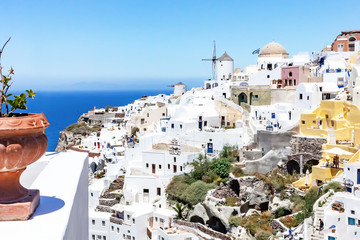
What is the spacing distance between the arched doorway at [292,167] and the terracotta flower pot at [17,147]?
20.2 m

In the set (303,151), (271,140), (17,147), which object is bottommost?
(303,151)

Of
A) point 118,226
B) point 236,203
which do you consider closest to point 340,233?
point 236,203

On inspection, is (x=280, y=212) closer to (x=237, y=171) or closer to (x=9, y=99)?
(x=237, y=171)

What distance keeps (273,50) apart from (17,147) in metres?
35.3

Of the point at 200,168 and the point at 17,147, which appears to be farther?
the point at 200,168

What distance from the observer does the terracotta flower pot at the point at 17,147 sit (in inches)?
104

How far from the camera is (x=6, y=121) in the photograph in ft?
8.68

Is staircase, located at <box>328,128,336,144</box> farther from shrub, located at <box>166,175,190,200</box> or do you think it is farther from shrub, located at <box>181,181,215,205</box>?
shrub, located at <box>166,175,190,200</box>

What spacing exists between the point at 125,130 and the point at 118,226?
49.8 ft

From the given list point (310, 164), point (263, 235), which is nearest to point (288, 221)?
point (263, 235)

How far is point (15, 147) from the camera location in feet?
8.73

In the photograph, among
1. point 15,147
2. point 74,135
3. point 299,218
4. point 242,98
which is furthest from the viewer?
point 74,135

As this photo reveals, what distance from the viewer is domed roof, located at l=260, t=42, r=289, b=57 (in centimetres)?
3606

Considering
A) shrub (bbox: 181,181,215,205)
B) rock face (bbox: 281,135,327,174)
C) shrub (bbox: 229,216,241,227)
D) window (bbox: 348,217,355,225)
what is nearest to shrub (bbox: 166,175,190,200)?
shrub (bbox: 181,181,215,205)
